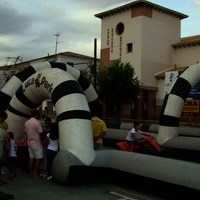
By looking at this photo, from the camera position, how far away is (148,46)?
37.3 metres

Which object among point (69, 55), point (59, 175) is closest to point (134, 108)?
point (69, 55)

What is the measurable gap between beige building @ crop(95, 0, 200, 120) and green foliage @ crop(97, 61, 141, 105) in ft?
21.7

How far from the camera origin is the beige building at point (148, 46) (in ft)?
120

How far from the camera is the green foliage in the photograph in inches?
1155

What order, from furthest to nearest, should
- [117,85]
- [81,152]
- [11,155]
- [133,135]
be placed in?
[117,85] → [133,135] → [11,155] → [81,152]

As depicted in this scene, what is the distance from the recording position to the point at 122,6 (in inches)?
1503

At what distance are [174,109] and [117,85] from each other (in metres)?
16.2

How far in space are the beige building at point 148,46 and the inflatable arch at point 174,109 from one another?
2257 cm

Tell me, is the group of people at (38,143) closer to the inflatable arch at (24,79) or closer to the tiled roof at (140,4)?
the inflatable arch at (24,79)

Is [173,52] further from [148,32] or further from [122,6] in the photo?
[122,6]

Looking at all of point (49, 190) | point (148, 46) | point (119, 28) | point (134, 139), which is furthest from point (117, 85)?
point (49, 190)

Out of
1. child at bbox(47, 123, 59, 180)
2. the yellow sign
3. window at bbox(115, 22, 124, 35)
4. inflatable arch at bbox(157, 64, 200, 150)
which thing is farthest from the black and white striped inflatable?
window at bbox(115, 22, 124, 35)

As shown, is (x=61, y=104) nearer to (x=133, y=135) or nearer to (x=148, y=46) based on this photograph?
(x=133, y=135)

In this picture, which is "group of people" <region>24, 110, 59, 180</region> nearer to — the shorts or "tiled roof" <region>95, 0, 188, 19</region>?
the shorts
